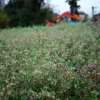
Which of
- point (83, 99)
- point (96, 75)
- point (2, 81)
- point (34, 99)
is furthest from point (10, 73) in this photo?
point (96, 75)

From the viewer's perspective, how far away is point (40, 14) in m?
20.8

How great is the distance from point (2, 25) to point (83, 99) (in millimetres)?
17977

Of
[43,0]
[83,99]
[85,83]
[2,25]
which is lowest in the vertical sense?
[83,99]

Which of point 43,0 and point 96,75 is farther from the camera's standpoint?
point 43,0

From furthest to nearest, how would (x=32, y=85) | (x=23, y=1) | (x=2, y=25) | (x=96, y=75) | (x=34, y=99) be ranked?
(x=23, y=1), (x=2, y=25), (x=96, y=75), (x=32, y=85), (x=34, y=99)

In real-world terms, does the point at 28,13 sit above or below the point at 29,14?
above

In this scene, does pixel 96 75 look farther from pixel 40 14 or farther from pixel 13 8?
pixel 13 8

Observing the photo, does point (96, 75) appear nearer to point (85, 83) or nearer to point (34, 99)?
point (85, 83)

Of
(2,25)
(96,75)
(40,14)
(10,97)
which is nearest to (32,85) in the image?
(10,97)

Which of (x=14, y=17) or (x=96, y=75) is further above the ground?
(x=14, y=17)

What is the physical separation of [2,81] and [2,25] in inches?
691

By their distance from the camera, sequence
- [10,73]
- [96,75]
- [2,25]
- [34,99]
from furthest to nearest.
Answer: [2,25] < [96,75] < [10,73] < [34,99]

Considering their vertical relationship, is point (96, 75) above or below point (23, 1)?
below

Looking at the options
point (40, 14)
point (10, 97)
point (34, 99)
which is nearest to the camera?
point (34, 99)
